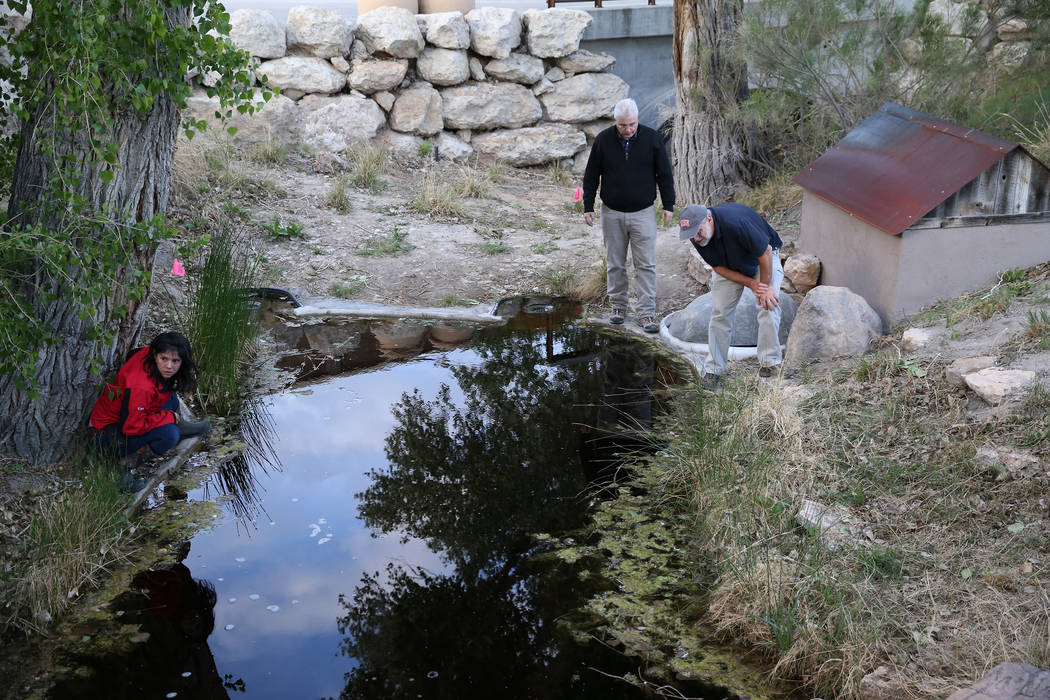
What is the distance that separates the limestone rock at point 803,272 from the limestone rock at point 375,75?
5897 millimetres

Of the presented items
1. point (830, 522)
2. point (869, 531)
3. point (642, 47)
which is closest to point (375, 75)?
point (642, 47)

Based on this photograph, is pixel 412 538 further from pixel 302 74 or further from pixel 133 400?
pixel 302 74

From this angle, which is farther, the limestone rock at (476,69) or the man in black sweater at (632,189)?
the limestone rock at (476,69)

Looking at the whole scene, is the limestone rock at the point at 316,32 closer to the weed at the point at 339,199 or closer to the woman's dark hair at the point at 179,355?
Result: the weed at the point at 339,199

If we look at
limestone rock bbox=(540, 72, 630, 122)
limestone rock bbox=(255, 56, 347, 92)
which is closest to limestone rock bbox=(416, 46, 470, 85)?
limestone rock bbox=(255, 56, 347, 92)

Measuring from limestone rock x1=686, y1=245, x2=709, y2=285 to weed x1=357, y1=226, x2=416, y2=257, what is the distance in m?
2.46

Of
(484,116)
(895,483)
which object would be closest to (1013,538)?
(895,483)

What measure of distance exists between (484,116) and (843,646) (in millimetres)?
9155

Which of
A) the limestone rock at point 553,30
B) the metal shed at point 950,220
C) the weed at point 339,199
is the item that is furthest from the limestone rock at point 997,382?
the limestone rock at point 553,30

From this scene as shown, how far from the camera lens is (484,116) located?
11.3 meters

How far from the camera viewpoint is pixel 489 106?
1134 centimetres

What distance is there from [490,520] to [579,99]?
844 cm

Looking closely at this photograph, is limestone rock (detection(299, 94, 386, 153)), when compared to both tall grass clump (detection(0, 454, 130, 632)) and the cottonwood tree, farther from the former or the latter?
tall grass clump (detection(0, 454, 130, 632))

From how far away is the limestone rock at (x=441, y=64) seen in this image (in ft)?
36.3
